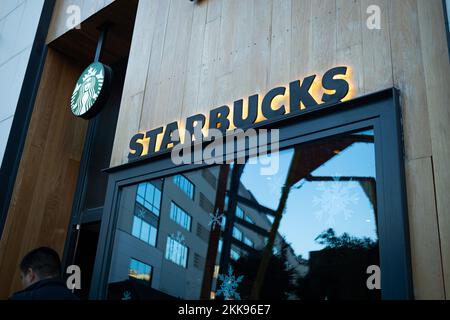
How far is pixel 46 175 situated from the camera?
5129 millimetres

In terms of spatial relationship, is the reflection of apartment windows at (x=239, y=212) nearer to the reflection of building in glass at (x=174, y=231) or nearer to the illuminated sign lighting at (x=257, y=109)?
the reflection of building in glass at (x=174, y=231)

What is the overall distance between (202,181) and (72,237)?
8.26 feet

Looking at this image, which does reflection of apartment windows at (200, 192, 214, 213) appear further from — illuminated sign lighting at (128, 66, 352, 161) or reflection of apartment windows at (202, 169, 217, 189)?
illuminated sign lighting at (128, 66, 352, 161)

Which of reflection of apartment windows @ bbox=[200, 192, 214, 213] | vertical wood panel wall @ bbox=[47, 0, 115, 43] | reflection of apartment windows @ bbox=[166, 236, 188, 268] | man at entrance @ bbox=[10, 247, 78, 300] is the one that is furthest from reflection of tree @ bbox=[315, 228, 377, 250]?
vertical wood panel wall @ bbox=[47, 0, 115, 43]

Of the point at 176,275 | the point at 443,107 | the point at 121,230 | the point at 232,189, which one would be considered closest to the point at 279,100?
the point at 232,189

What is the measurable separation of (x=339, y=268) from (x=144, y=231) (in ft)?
5.09

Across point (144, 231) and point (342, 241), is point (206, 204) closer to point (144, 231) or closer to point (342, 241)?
point (144, 231)

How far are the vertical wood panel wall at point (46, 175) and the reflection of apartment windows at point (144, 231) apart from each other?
73.3 inches

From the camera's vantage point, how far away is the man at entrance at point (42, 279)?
7.39ft

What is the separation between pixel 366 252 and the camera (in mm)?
2311

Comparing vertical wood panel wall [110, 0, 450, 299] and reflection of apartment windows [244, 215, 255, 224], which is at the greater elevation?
vertical wood panel wall [110, 0, 450, 299]

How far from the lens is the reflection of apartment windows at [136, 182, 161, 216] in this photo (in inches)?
136

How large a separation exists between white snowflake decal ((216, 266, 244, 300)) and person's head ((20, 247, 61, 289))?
2.96ft

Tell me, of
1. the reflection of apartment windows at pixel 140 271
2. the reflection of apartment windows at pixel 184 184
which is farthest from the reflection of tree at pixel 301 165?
the reflection of apartment windows at pixel 140 271
